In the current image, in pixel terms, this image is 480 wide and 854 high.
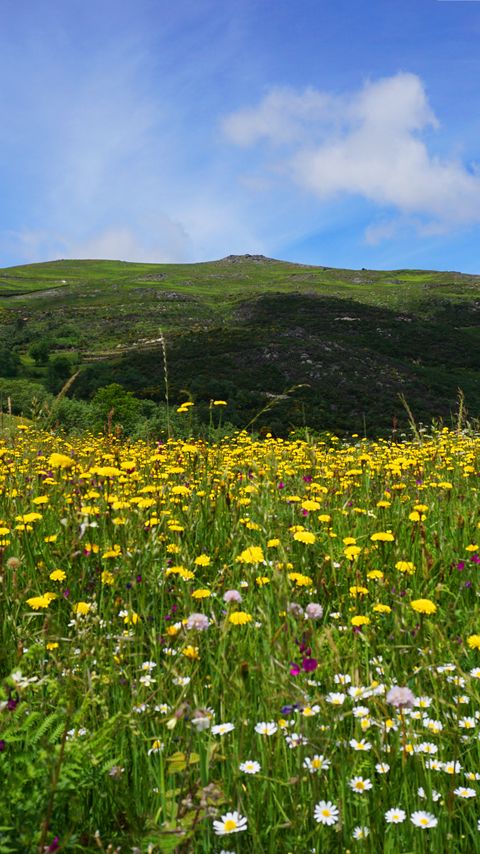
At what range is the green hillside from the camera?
32031 mm

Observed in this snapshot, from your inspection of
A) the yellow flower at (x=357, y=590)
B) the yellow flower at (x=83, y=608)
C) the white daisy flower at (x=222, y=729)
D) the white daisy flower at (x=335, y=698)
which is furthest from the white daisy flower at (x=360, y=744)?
the yellow flower at (x=83, y=608)

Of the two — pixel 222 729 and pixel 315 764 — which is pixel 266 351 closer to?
pixel 222 729

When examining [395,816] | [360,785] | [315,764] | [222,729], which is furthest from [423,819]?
[222,729]

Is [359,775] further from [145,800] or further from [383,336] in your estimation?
[383,336]

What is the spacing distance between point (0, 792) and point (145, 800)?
479 millimetres

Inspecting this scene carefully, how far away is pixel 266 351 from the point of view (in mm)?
43344

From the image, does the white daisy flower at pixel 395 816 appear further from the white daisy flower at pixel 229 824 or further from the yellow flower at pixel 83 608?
the yellow flower at pixel 83 608

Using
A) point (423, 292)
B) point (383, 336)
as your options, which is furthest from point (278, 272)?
point (383, 336)

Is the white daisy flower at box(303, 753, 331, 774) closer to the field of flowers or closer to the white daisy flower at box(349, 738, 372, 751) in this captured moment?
the field of flowers

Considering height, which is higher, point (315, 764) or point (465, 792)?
point (315, 764)

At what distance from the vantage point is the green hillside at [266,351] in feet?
105

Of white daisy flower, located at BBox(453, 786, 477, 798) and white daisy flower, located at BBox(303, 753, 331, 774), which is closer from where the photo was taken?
white daisy flower, located at BBox(303, 753, 331, 774)

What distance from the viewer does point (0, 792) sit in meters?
1.40

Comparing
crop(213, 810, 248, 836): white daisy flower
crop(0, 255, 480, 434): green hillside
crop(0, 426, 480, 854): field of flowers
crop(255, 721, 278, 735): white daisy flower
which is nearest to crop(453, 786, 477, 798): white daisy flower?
crop(0, 426, 480, 854): field of flowers
